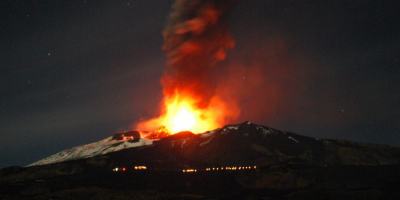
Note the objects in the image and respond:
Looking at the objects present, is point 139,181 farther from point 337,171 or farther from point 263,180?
point 337,171

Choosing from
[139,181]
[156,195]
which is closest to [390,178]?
[156,195]

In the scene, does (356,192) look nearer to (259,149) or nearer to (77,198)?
(77,198)

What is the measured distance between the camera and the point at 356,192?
238 feet

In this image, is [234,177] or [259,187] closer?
[259,187]

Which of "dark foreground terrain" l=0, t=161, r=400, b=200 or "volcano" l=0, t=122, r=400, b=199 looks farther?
"volcano" l=0, t=122, r=400, b=199

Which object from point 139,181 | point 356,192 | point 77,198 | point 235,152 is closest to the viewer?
point 356,192

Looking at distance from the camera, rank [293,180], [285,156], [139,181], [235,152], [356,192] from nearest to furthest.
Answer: [356,192], [293,180], [139,181], [285,156], [235,152]

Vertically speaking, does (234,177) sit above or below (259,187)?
above

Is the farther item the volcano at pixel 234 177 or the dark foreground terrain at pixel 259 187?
the volcano at pixel 234 177

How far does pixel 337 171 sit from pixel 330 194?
33726mm

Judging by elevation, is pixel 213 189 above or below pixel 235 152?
below

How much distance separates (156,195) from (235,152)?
115 metres

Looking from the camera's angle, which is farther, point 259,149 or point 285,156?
point 259,149

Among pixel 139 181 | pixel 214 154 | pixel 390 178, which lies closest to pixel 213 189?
pixel 139 181
